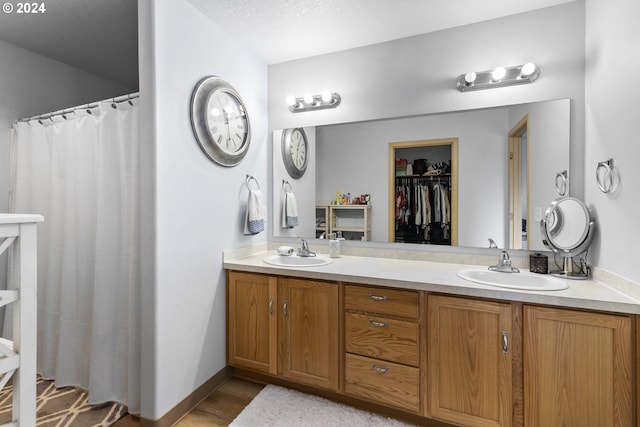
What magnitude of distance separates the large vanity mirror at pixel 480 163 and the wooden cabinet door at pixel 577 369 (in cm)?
65

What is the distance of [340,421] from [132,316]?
4.54ft

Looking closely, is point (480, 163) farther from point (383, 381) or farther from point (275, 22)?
point (275, 22)

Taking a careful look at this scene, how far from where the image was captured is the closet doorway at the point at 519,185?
6.51 ft

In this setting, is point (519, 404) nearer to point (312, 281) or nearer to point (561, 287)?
point (561, 287)

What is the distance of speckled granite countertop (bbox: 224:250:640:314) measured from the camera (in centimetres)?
137

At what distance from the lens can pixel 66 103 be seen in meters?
2.72

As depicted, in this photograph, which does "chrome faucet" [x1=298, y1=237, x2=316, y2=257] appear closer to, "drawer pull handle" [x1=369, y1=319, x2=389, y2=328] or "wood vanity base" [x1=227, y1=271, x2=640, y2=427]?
"wood vanity base" [x1=227, y1=271, x2=640, y2=427]

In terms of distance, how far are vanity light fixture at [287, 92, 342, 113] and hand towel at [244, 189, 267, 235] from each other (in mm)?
821

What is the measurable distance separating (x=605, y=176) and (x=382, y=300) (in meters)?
1.35

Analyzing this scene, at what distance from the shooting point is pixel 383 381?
1751 mm

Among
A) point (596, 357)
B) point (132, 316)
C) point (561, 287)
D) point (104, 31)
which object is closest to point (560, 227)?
point (561, 287)

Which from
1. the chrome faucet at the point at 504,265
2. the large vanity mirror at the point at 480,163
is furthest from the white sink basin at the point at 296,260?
the chrome faucet at the point at 504,265

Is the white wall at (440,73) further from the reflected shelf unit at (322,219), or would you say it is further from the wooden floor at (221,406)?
the wooden floor at (221,406)

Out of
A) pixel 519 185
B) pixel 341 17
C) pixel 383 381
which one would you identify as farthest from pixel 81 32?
pixel 519 185
